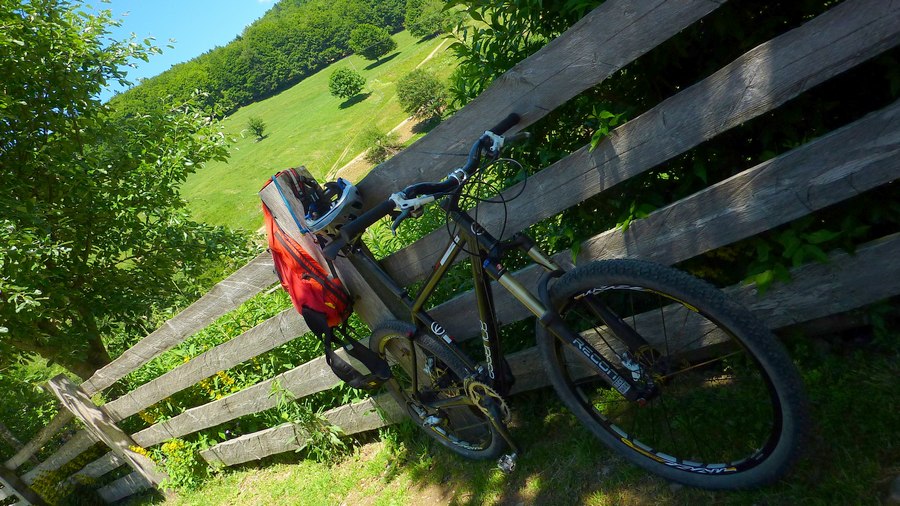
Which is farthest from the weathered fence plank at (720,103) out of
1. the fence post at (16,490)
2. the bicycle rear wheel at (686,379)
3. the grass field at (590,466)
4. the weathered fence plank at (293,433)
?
the fence post at (16,490)

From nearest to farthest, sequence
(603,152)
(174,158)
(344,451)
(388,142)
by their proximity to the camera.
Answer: (603,152)
(344,451)
(174,158)
(388,142)

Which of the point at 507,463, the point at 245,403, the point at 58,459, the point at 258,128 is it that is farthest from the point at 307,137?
the point at 507,463

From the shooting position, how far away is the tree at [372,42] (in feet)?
242

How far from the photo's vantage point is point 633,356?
2264 millimetres

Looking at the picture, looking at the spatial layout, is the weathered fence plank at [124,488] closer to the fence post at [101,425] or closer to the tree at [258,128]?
the fence post at [101,425]

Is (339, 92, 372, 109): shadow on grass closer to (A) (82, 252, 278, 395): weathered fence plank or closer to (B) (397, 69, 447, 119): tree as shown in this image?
(B) (397, 69, 447, 119): tree

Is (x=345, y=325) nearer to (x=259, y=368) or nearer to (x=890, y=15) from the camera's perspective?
(x=259, y=368)

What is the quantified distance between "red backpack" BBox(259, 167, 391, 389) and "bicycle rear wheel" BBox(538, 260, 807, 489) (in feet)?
3.84

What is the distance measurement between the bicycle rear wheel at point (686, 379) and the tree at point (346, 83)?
57.9 m

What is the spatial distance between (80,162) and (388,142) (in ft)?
95.5

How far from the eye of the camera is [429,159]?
256 cm

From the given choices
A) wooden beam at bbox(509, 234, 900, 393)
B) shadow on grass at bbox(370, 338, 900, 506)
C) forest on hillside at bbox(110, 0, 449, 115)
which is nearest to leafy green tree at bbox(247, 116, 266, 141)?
forest on hillside at bbox(110, 0, 449, 115)

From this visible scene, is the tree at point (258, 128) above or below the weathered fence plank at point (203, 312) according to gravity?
above

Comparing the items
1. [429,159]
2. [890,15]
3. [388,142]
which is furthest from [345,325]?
[388,142]
